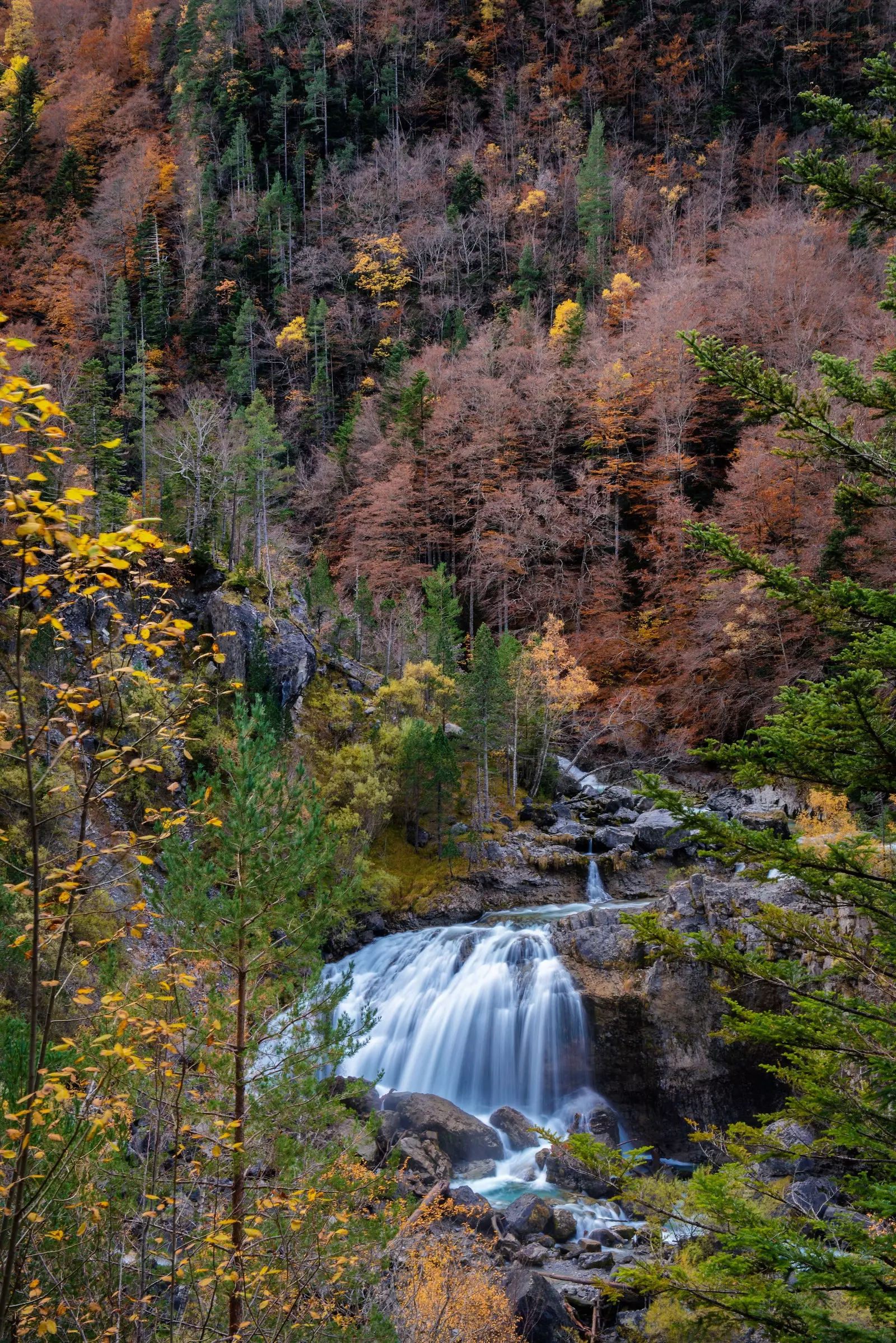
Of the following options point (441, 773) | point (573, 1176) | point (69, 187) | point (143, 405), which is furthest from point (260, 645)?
point (69, 187)

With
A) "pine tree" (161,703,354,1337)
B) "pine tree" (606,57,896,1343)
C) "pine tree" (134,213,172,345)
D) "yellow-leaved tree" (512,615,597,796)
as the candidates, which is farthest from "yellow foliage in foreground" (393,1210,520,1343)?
"pine tree" (134,213,172,345)

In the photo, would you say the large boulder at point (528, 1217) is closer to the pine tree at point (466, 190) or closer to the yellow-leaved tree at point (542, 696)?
the yellow-leaved tree at point (542, 696)

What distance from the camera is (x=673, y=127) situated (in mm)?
60344

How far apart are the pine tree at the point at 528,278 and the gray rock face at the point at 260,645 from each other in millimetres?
36261

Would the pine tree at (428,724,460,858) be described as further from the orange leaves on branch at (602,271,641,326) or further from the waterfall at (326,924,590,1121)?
the orange leaves on branch at (602,271,641,326)

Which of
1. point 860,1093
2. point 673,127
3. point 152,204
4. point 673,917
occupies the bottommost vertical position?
point 673,917

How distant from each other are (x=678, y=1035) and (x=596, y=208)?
5486 centimetres

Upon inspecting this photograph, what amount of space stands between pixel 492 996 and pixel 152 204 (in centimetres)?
7004

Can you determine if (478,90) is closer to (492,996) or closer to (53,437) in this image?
(492,996)

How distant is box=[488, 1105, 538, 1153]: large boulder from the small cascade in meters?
9.19

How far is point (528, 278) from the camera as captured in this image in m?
53.3

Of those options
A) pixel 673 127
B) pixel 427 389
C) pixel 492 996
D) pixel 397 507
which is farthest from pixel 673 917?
pixel 673 127

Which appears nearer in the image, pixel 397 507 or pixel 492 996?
pixel 492 996

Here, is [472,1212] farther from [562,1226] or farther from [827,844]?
[827,844]
